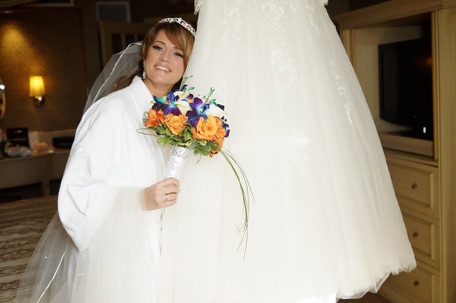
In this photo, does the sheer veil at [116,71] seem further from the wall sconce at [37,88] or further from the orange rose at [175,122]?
the wall sconce at [37,88]

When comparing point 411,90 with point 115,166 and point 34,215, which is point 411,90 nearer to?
point 115,166

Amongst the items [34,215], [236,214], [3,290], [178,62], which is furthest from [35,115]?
[236,214]

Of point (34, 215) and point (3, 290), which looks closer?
point (3, 290)

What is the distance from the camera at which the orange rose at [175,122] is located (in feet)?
5.10

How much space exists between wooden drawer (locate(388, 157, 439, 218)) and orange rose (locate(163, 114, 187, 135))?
5.53 ft

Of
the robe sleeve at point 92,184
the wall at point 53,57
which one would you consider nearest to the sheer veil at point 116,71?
the robe sleeve at point 92,184

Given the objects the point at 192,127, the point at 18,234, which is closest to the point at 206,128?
the point at 192,127

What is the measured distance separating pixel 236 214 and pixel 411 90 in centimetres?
193

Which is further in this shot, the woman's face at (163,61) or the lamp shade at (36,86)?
the lamp shade at (36,86)

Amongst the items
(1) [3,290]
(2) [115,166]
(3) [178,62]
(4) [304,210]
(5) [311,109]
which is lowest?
(1) [3,290]

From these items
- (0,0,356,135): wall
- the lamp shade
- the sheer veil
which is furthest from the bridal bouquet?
the lamp shade

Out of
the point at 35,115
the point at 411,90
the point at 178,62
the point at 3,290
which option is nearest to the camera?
the point at 178,62

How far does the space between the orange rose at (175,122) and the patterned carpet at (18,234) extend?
129 centimetres

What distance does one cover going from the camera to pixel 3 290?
2414 millimetres
